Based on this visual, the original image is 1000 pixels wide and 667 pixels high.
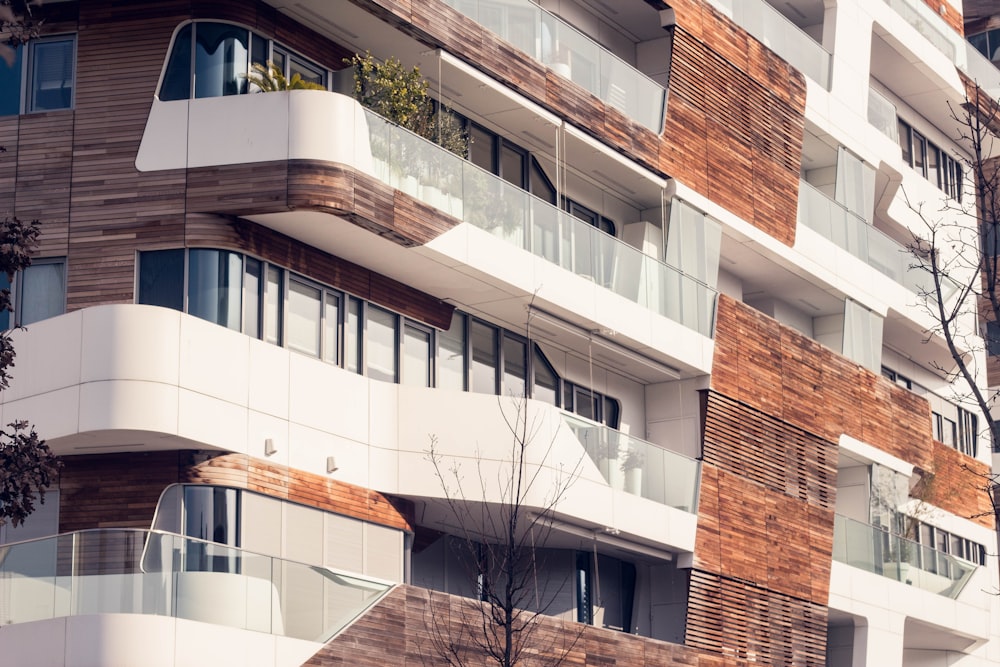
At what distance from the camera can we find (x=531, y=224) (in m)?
28.4

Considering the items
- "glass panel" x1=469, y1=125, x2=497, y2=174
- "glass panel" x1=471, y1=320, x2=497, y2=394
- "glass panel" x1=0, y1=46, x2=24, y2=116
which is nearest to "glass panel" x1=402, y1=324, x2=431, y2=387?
"glass panel" x1=471, y1=320, x2=497, y2=394

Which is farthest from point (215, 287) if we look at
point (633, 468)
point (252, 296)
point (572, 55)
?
point (572, 55)

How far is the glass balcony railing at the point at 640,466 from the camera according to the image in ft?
93.8

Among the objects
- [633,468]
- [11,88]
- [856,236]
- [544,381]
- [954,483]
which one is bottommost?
[633,468]

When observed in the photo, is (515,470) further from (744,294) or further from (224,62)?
(744,294)

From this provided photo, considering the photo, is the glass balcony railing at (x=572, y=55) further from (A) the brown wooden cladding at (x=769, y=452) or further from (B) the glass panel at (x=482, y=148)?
(A) the brown wooden cladding at (x=769, y=452)

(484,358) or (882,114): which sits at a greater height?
(882,114)

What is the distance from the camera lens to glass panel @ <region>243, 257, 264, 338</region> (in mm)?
24625

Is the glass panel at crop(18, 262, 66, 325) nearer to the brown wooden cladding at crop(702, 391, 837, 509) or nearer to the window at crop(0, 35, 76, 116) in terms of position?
the window at crop(0, 35, 76, 116)

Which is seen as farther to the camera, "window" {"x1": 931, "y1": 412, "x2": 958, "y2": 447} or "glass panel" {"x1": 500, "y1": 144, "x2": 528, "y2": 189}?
"window" {"x1": 931, "y1": 412, "x2": 958, "y2": 447}

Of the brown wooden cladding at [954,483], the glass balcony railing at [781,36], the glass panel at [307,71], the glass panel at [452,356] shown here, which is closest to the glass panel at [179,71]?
the glass panel at [307,71]

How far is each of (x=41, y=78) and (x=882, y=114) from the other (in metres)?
23.5

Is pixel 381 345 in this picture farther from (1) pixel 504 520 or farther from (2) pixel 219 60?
(2) pixel 219 60

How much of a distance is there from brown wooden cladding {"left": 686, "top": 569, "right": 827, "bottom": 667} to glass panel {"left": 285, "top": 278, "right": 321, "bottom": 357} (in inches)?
386
